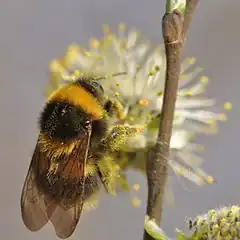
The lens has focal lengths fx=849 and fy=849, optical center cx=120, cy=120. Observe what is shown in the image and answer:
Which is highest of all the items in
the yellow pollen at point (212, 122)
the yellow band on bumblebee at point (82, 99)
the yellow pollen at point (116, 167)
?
the yellow band on bumblebee at point (82, 99)

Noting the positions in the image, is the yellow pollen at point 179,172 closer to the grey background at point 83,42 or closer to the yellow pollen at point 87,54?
the yellow pollen at point 87,54

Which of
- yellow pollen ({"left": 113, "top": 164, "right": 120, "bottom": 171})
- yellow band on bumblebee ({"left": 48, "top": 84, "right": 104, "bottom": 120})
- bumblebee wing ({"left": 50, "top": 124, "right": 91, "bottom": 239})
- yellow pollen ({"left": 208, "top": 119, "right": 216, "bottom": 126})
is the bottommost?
yellow pollen ({"left": 208, "top": 119, "right": 216, "bottom": 126})

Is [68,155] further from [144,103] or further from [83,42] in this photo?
[83,42]

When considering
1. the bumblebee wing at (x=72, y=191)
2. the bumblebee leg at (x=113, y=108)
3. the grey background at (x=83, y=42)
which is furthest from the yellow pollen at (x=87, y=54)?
the grey background at (x=83, y=42)

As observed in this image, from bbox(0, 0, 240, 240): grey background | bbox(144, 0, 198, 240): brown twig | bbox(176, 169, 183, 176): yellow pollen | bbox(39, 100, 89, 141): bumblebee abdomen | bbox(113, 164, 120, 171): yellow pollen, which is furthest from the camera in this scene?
bbox(0, 0, 240, 240): grey background

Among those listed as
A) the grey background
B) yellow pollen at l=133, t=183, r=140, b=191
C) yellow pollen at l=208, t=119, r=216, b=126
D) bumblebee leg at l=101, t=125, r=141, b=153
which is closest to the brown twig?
bumblebee leg at l=101, t=125, r=141, b=153

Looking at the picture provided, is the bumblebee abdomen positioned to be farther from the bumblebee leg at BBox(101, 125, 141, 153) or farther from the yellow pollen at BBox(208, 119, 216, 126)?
the yellow pollen at BBox(208, 119, 216, 126)

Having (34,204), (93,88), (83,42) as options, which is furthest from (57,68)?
(83,42)
